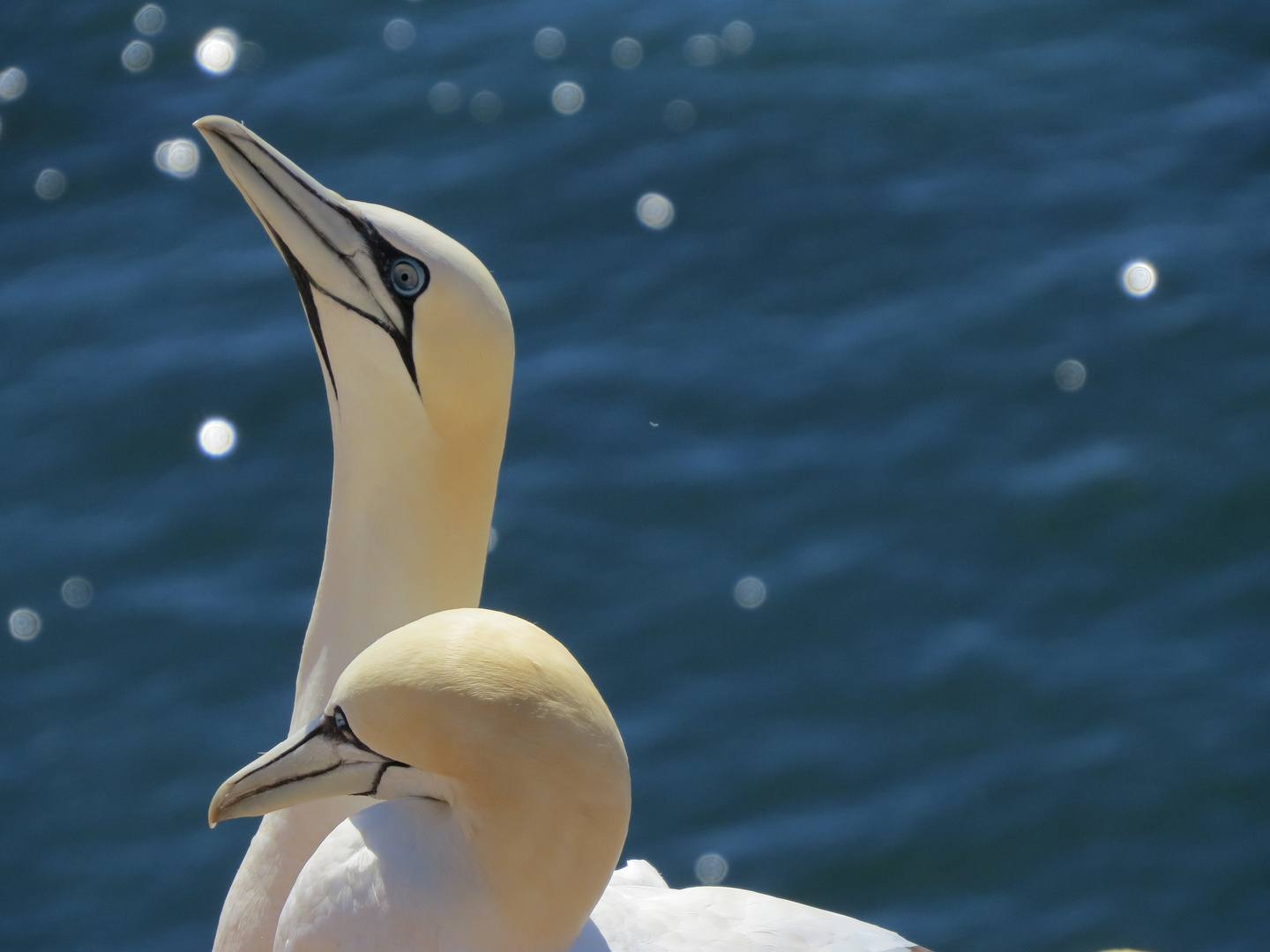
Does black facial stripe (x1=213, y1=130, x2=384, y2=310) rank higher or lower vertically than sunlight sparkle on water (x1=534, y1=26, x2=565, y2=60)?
higher

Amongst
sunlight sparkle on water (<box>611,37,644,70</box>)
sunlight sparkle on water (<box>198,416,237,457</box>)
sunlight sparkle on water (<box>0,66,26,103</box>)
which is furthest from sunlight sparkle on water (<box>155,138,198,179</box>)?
sunlight sparkle on water (<box>611,37,644,70</box>)

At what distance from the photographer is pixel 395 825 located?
3131 mm

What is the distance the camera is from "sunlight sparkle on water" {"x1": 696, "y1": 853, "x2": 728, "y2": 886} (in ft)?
18.4

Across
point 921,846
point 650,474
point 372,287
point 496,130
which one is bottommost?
point 921,846

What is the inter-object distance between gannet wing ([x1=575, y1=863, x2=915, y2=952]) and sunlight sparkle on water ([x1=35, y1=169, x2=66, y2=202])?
5.66m

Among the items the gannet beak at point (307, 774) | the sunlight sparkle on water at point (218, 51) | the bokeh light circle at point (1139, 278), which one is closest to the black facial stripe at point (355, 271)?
the gannet beak at point (307, 774)

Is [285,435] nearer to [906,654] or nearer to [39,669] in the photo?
[39,669]

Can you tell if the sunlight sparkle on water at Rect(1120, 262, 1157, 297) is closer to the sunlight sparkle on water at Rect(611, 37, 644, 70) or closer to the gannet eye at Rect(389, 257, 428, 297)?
the sunlight sparkle on water at Rect(611, 37, 644, 70)

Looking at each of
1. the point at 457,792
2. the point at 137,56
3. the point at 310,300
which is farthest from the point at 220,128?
the point at 137,56

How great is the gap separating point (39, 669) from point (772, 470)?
2.96 m

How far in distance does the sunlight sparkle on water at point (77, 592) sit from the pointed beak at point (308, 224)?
3226 millimetres

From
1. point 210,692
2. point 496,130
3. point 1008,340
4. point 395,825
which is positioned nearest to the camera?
point 395,825

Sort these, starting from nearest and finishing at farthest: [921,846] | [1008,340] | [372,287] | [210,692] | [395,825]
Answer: [395,825] < [372,287] < [921,846] < [210,692] < [1008,340]

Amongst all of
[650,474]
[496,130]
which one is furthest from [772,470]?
[496,130]
